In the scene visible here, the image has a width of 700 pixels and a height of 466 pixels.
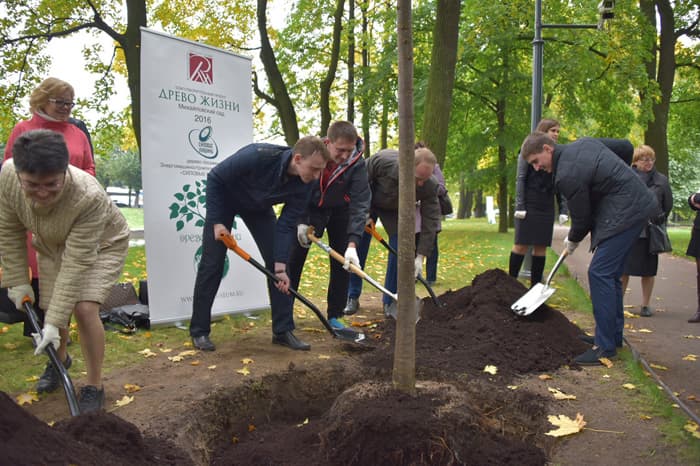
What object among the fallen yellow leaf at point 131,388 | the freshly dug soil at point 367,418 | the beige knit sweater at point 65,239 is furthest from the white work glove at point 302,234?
the beige knit sweater at point 65,239

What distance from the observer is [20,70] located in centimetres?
1465

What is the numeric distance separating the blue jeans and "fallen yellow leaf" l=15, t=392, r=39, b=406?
3987 mm

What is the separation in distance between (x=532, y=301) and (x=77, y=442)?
4.00 m

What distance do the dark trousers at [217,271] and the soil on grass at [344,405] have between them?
0.29 metres

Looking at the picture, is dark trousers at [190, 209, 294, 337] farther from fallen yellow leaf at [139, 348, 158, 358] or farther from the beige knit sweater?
the beige knit sweater

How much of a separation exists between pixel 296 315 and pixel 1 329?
2.79m

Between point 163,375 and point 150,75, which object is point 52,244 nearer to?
point 163,375

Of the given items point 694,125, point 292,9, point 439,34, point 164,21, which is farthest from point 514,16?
point 694,125

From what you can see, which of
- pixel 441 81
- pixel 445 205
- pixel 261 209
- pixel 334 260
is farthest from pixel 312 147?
pixel 441 81

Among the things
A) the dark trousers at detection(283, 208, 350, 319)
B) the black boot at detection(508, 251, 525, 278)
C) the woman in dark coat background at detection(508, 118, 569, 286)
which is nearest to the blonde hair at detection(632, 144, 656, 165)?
the woman in dark coat background at detection(508, 118, 569, 286)

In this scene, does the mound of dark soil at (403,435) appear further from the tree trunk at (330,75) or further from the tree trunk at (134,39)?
the tree trunk at (330,75)

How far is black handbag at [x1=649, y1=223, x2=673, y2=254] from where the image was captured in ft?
20.1

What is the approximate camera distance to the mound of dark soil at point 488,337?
14.2 ft

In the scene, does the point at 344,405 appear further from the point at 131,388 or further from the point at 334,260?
the point at 334,260
